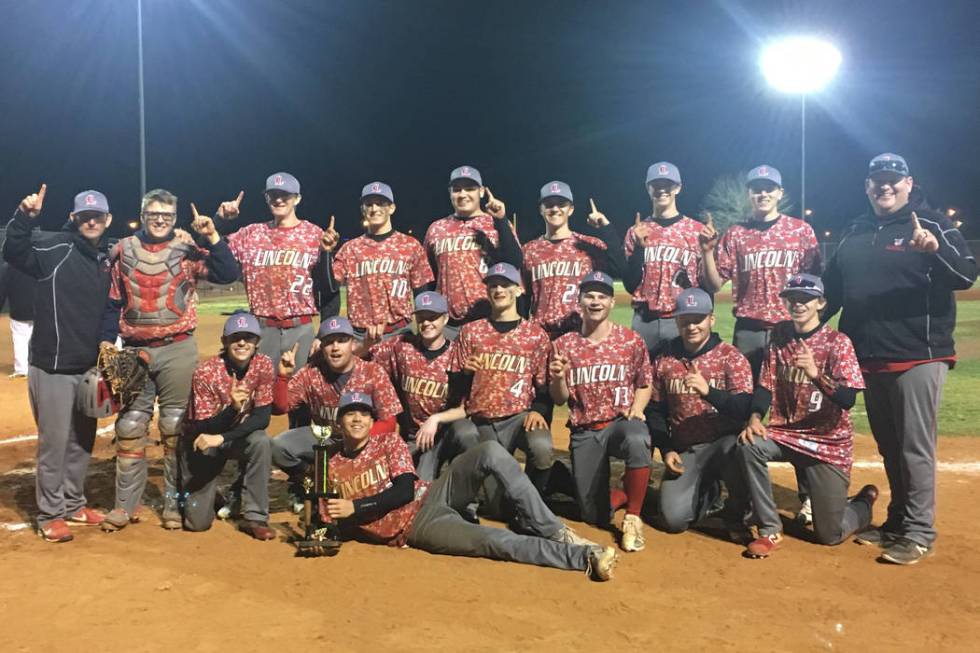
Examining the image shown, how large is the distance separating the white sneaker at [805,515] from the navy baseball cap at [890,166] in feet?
7.69

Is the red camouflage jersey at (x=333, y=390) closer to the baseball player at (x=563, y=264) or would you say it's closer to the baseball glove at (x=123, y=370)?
the baseball glove at (x=123, y=370)

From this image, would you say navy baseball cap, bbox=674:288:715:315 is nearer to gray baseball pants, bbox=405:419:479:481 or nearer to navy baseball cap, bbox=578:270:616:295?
navy baseball cap, bbox=578:270:616:295

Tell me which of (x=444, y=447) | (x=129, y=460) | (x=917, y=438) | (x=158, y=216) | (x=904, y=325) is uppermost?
(x=158, y=216)

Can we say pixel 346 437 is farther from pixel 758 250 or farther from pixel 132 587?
pixel 758 250

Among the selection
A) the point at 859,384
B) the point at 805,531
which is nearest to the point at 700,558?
the point at 805,531

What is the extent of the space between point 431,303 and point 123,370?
Result: 2.20m

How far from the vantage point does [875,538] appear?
5352 millimetres

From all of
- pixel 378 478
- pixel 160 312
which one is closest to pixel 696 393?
pixel 378 478

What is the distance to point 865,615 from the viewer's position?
13.5 ft

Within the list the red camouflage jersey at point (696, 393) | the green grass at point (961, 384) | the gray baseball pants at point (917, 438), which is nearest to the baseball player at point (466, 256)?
the red camouflage jersey at point (696, 393)

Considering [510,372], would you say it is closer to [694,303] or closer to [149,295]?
[694,303]

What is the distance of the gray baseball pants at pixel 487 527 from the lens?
482 centimetres

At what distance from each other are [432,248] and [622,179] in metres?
60.6

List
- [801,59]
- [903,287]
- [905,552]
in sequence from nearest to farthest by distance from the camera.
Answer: [905,552], [903,287], [801,59]
